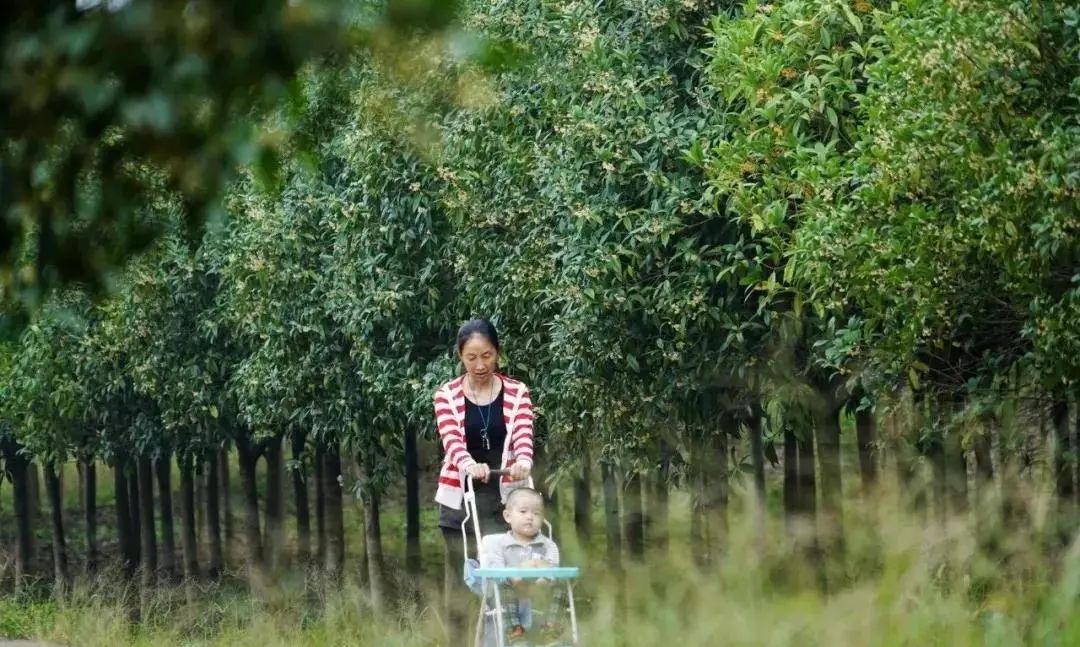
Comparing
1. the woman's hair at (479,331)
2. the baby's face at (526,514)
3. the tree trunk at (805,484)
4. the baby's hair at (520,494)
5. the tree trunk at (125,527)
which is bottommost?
the tree trunk at (125,527)

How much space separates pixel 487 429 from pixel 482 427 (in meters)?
0.03

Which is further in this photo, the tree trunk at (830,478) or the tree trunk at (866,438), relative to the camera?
the tree trunk at (866,438)

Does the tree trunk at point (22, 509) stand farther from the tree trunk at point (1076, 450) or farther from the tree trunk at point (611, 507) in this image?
the tree trunk at point (1076, 450)

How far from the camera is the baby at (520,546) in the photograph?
405 inches

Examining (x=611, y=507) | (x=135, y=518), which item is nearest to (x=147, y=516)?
(x=135, y=518)

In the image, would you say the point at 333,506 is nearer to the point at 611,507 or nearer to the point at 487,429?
the point at 611,507

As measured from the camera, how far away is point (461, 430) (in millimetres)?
11008

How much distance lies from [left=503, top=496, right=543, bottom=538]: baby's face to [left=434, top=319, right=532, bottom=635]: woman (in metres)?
0.41

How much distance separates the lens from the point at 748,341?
17.7 meters

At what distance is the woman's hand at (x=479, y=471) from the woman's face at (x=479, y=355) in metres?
0.59

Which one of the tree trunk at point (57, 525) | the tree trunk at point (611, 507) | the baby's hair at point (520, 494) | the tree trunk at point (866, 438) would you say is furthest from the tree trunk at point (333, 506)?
the baby's hair at point (520, 494)

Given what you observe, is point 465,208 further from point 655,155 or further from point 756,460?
point 756,460

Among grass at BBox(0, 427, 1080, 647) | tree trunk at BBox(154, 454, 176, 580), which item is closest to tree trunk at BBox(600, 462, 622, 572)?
tree trunk at BBox(154, 454, 176, 580)

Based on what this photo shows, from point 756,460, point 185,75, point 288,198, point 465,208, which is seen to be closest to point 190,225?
point 185,75
